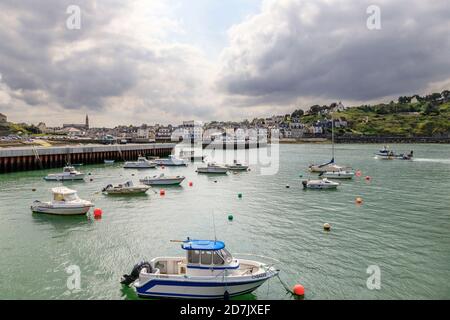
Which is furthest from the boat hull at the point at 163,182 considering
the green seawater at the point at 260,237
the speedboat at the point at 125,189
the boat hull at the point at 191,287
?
the boat hull at the point at 191,287

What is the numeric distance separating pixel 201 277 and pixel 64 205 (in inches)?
948

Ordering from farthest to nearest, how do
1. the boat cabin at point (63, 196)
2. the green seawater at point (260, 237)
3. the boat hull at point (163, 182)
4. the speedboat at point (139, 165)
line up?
1. the speedboat at point (139, 165)
2. the boat hull at point (163, 182)
3. the boat cabin at point (63, 196)
4. the green seawater at point (260, 237)

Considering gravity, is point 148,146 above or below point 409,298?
above

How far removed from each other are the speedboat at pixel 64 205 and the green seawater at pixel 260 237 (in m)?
0.92

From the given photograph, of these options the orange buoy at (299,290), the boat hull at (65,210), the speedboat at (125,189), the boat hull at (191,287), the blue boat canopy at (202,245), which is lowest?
the orange buoy at (299,290)

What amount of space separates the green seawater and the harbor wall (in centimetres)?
2616

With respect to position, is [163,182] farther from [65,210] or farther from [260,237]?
[260,237]

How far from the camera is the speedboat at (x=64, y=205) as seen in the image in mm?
35688

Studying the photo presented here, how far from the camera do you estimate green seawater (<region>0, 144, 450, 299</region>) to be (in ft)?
66.1

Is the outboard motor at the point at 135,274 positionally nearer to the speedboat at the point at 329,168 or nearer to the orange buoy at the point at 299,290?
the orange buoy at the point at 299,290
